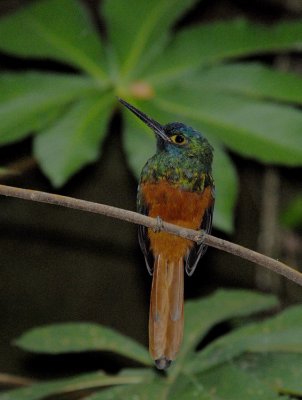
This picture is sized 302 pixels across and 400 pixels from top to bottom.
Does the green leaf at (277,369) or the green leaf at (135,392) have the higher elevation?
the green leaf at (277,369)

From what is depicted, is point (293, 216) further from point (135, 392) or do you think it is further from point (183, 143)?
point (135, 392)

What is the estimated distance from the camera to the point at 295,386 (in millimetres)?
1730

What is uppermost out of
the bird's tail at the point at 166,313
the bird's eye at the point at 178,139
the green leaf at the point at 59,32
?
the green leaf at the point at 59,32

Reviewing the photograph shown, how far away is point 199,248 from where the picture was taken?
182 centimetres

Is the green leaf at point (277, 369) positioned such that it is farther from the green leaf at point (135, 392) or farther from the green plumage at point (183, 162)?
the green plumage at point (183, 162)

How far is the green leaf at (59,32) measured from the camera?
2.13 m

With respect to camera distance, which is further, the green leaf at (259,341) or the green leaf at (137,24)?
the green leaf at (137,24)

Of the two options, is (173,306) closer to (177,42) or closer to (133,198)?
(177,42)

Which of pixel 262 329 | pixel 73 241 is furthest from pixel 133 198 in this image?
pixel 262 329

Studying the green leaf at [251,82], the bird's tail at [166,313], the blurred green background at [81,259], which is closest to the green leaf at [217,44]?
the green leaf at [251,82]

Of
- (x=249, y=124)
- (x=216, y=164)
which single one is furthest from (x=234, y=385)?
(x=249, y=124)

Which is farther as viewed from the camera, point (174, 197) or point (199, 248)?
point (199, 248)

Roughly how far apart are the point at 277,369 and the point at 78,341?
0.50m

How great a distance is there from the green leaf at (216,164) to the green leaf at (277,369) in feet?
1.07
